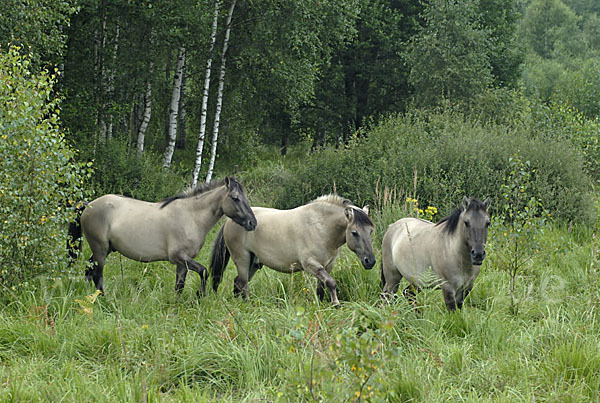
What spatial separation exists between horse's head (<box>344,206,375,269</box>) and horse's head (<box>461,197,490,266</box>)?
1.23 meters

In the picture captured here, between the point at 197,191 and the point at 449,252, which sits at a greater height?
the point at 449,252

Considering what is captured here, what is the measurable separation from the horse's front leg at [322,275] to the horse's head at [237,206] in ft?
2.90

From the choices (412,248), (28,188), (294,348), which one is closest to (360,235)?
(412,248)

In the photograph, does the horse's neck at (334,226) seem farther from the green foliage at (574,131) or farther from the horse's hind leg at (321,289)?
the green foliage at (574,131)

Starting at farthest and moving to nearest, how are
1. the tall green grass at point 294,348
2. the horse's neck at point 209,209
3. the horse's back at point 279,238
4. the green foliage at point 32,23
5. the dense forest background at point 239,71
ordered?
Result: the dense forest background at point 239,71 < the green foliage at point 32,23 < the horse's neck at point 209,209 < the horse's back at point 279,238 < the tall green grass at point 294,348

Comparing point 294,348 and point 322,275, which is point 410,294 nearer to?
point 322,275

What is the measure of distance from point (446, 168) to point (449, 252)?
30.0ft

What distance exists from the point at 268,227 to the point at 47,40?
9.24 m

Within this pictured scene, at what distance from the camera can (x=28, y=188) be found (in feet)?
25.7

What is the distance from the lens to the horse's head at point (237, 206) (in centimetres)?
820

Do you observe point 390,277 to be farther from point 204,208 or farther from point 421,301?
point 204,208

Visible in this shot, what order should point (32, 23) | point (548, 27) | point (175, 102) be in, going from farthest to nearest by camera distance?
point (548, 27) → point (175, 102) → point (32, 23)

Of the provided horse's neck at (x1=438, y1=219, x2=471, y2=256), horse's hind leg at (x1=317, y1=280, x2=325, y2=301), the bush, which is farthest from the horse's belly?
the bush

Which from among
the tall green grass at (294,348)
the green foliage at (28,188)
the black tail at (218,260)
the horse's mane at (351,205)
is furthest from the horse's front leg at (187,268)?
the horse's mane at (351,205)
